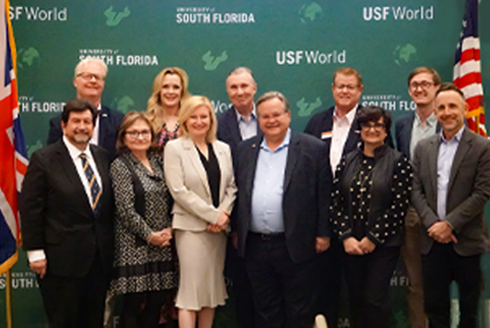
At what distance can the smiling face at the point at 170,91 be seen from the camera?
146 inches

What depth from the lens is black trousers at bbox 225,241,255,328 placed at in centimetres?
363

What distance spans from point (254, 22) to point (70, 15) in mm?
1700

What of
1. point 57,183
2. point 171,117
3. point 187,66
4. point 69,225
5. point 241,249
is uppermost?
point 187,66

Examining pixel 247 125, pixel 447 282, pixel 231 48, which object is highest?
pixel 231 48

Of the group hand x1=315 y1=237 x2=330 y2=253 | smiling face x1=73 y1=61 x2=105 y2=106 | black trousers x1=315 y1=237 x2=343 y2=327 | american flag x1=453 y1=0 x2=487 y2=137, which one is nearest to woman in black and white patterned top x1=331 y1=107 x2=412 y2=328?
hand x1=315 y1=237 x2=330 y2=253

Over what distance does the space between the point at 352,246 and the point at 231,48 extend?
2.25 metres

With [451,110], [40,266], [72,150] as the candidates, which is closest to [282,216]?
[451,110]

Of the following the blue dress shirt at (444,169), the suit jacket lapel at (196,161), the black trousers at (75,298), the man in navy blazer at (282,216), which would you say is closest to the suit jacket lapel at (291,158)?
the man in navy blazer at (282,216)

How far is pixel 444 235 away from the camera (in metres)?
3.11

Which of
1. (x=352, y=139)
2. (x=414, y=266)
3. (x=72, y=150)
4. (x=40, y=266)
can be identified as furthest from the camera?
(x=414, y=266)

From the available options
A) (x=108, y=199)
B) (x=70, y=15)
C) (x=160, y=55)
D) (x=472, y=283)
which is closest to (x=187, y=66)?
(x=160, y=55)

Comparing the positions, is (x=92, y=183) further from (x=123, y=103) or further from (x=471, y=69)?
(x=471, y=69)

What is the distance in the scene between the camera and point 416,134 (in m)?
3.70

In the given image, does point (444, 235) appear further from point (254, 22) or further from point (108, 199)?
point (254, 22)
